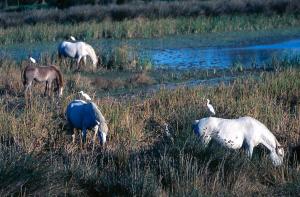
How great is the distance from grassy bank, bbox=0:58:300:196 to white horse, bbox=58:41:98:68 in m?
8.44

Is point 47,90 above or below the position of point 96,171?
below

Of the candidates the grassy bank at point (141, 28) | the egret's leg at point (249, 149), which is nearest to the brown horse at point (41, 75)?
the egret's leg at point (249, 149)

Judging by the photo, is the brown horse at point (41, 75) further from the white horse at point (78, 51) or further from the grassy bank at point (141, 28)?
the grassy bank at point (141, 28)

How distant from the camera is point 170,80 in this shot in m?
20.5

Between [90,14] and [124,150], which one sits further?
[90,14]

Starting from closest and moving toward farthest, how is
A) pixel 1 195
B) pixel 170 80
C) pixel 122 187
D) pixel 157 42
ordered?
pixel 1 195
pixel 122 187
pixel 170 80
pixel 157 42

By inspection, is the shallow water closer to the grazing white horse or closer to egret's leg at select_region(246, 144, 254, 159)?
the grazing white horse

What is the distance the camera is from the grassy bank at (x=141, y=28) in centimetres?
3400

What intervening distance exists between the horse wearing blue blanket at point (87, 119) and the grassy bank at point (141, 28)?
2239 cm

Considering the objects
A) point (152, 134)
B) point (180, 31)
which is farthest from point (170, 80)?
point (180, 31)

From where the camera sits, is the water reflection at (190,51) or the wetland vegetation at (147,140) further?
the water reflection at (190,51)

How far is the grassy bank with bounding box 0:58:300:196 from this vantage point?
7289 mm

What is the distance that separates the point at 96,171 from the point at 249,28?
104 feet

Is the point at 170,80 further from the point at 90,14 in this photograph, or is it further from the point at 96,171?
the point at 90,14
